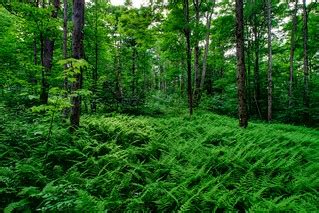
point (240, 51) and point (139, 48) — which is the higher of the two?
point (139, 48)

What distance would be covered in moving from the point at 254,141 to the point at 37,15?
9.14m

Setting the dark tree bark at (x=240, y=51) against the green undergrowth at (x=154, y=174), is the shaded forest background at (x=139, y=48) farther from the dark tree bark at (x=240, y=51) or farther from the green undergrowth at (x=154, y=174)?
the green undergrowth at (x=154, y=174)

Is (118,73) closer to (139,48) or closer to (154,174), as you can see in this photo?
(139,48)

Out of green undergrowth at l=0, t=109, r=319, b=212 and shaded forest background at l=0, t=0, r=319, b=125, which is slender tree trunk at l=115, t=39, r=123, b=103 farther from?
green undergrowth at l=0, t=109, r=319, b=212

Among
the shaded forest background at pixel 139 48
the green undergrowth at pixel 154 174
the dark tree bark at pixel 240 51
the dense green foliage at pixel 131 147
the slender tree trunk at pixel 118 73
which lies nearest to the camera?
the green undergrowth at pixel 154 174

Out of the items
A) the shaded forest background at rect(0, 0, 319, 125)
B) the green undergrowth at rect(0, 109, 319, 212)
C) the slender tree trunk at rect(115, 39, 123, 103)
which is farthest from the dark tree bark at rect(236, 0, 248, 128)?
the slender tree trunk at rect(115, 39, 123, 103)

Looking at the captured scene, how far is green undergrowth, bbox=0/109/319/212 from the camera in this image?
14.0 feet

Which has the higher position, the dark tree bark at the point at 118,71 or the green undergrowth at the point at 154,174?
the dark tree bark at the point at 118,71

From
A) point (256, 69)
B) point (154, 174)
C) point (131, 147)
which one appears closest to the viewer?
point (154, 174)

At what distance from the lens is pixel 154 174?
578 centimetres

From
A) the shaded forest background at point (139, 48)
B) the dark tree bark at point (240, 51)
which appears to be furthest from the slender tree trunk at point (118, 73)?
the dark tree bark at point (240, 51)

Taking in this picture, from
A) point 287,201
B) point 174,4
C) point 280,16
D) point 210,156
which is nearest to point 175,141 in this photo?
point 210,156

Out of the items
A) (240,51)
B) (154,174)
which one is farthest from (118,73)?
(154,174)

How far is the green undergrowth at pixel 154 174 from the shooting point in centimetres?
427
